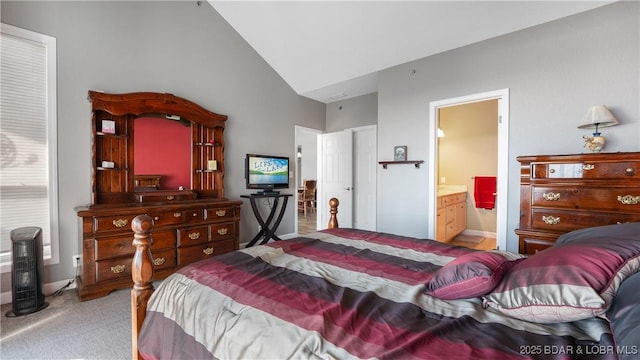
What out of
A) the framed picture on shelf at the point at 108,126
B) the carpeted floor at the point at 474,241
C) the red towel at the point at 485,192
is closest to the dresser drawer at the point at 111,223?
the framed picture on shelf at the point at 108,126

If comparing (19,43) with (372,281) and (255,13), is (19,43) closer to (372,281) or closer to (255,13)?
(255,13)

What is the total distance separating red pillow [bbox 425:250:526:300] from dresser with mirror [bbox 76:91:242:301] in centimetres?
279

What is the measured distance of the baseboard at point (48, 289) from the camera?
8.04 feet

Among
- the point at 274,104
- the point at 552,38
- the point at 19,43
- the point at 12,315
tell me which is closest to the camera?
the point at 12,315

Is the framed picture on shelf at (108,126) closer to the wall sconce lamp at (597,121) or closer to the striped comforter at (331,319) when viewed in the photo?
the striped comforter at (331,319)

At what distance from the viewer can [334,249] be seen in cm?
173

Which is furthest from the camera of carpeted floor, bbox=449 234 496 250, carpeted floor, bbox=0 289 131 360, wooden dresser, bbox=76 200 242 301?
carpeted floor, bbox=449 234 496 250

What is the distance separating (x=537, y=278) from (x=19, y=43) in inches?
163

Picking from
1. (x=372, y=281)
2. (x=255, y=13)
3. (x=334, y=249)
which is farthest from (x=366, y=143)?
(x=372, y=281)

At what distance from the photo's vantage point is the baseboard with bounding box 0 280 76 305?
8.04 ft

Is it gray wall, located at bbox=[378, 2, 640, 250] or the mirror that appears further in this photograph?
the mirror

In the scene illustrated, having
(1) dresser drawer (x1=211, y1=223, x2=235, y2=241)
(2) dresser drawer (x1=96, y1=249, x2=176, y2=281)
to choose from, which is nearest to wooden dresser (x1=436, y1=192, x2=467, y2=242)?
(1) dresser drawer (x1=211, y1=223, x2=235, y2=241)

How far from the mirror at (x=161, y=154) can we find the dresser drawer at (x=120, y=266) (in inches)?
33.1

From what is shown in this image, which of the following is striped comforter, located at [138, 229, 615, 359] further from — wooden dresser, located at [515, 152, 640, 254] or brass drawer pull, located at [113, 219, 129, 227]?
brass drawer pull, located at [113, 219, 129, 227]
